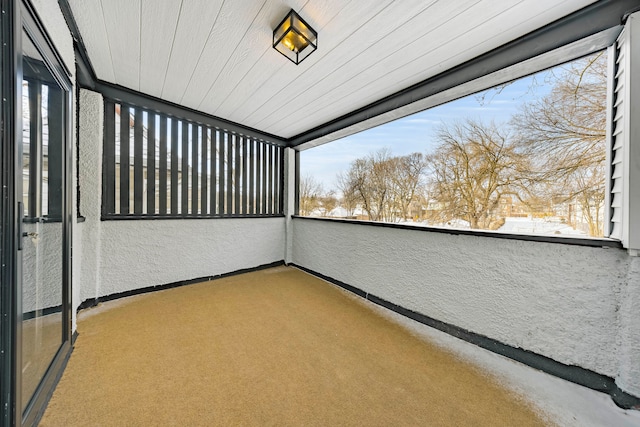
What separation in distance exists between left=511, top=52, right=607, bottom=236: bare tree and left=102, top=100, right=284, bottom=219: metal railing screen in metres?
3.24

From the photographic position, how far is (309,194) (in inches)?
151

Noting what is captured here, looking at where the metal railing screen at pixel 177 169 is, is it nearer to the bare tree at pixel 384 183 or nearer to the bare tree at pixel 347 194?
the bare tree at pixel 347 194

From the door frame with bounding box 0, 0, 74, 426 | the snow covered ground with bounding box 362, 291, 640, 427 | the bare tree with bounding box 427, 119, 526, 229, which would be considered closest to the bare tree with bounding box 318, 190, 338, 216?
the bare tree with bounding box 427, 119, 526, 229

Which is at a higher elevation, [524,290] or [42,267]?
[42,267]

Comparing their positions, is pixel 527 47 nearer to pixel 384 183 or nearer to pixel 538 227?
pixel 538 227

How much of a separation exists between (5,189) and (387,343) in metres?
2.25

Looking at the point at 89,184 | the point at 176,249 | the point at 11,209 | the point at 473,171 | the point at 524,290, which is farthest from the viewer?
the point at 176,249

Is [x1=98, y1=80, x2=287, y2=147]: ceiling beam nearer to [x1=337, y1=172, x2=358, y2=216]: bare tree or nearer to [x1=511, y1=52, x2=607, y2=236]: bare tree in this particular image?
[x1=337, y1=172, x2=358, y2=216]: bare tree

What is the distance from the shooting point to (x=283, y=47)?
1680 millimetres

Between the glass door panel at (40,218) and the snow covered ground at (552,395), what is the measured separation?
252 centimetres

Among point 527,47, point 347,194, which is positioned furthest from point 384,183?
point 527,47

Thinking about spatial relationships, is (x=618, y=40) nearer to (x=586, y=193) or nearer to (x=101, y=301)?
(x=586, y=193)

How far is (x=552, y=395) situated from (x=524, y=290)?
0.59 meters

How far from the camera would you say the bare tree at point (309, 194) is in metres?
3.67
